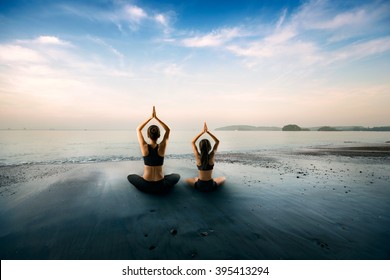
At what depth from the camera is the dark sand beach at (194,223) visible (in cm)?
422

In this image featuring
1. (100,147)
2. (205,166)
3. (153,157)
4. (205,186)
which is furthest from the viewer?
(100,147)

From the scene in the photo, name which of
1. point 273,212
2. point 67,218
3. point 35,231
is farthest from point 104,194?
point 273,212

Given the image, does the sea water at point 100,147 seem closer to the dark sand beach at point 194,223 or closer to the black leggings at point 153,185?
the black leggings at point 153,185

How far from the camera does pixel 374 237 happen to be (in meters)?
4.87

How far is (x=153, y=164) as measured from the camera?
740 centimetres

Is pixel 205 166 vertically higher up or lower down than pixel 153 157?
lower down

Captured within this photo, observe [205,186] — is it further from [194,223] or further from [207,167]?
[194,223]

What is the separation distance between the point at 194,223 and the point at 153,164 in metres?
2.81

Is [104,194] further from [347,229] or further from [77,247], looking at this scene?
[347,229]

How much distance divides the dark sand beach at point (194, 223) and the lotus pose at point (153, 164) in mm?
411

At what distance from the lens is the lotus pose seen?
23.9 feet

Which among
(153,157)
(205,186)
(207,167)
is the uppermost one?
(153,157)

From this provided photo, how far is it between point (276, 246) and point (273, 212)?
2145 mm

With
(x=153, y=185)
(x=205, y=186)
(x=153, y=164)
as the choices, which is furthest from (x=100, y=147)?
(x=205, y=186)
